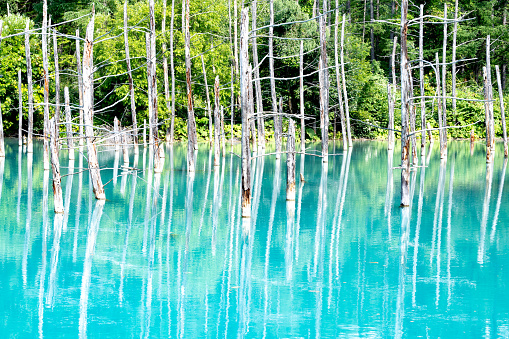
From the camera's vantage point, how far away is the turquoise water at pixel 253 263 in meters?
7.30

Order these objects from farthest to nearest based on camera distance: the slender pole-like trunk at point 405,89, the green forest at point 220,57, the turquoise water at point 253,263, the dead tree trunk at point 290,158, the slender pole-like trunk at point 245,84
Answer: the green forest at point 220,57 → the dead tree trunk at point 290,158 → the slender pole-like trunk at point 405,89 → the slender pole-like trunk at point 245,84 → the turquoise water at point 253,263

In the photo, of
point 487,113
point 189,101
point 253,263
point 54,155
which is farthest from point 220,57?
point 253,263

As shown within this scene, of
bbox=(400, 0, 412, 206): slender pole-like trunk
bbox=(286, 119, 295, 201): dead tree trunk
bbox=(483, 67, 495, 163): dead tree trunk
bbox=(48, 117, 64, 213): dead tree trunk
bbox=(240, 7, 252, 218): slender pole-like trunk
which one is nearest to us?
bbox=(240, 7, 252, 218): slender pole-like trunk

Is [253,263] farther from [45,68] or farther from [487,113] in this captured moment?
[487,113]

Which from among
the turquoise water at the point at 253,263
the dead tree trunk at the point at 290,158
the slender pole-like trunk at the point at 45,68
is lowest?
the turquoise water at the point at 253,263

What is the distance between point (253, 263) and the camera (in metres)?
10.1

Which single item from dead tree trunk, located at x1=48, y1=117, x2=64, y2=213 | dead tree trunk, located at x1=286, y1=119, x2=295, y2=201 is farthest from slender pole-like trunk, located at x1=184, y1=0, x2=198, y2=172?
dead tree trunk, located at x1=48, y1=117, x2=64, y2=213

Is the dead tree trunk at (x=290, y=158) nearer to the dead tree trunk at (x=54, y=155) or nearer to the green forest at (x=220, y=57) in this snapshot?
the dead tree trunk at (x=54, y=155)

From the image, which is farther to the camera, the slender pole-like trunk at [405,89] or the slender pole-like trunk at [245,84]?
the slender pole-like trunk at [405,89]

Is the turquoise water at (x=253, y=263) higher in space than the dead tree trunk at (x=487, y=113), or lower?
lower

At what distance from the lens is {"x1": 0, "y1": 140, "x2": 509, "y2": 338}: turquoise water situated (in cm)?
730

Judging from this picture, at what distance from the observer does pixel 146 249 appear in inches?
428

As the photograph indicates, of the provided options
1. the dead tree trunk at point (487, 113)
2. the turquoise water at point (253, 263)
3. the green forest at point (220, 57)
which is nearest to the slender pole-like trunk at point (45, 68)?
the turquoise water at point (253, 263)

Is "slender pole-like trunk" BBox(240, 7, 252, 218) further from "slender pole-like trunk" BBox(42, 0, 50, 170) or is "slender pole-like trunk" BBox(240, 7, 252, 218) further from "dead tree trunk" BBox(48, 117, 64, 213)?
"slender pole-like trunk" BBox(42, 0, 50, 170)
